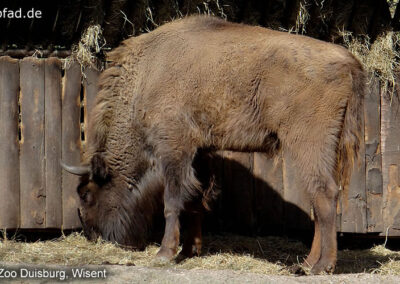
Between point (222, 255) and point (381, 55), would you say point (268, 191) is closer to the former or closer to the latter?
point (222, 255)

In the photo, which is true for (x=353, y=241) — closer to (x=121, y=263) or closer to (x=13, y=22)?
(x=121, y=263)

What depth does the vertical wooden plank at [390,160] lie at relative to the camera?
771 cm

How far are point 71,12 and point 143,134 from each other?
1.71 meters

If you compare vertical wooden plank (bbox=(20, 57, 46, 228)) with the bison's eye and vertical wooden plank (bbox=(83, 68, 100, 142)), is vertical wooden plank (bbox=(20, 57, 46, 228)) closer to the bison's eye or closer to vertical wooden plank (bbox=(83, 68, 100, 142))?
vertical wooden plank (bbox=(83, 68, 100, 142))

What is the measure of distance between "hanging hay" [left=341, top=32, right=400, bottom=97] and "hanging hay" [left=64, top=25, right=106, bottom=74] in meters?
2.60

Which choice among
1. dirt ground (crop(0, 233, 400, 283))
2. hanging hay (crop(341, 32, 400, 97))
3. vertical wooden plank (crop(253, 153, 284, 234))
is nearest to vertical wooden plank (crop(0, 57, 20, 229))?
dirt ground (crop(0, 233, 400, 283))

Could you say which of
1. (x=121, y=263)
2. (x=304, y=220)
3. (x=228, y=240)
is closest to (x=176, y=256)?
(x=121, y=263)

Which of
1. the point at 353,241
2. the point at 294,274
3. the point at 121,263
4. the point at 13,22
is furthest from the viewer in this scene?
the point at 353,241

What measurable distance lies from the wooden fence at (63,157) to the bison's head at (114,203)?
464mm

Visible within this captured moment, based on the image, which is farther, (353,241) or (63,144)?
(353,241)

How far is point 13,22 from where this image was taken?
7.61 m

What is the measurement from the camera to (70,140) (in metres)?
7.65

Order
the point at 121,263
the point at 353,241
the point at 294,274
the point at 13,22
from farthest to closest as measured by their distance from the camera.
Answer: the point at 353,241 < the point at 13,22 < the point at 121,263 < the point at 294,274

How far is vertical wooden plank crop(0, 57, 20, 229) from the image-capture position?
24.8 feet
